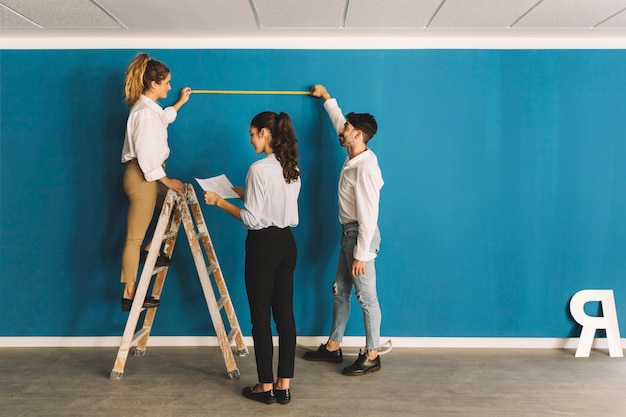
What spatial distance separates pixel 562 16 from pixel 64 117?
3.37 m

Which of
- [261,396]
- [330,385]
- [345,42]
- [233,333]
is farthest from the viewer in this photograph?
[345,42]

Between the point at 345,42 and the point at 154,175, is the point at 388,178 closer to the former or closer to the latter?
the point at 345,42

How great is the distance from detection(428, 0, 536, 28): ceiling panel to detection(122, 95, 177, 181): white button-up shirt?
1.87 meters

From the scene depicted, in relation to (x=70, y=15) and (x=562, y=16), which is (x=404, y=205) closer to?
(x=562, y=16)

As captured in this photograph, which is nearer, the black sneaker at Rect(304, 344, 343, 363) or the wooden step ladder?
the wooden step ladder

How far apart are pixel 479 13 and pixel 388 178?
1.20 m

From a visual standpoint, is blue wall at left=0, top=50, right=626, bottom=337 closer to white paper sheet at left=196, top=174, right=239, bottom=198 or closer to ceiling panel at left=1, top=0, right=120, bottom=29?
ceiling panel at left=1, top=0, right=120, bottom=29

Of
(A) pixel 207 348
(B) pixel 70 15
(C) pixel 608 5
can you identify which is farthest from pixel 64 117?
(C) pixel 608 5

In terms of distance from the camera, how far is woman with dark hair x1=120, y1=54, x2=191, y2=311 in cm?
314

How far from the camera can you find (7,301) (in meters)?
3.62

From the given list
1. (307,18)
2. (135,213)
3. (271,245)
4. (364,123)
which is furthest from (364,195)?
(135,213)

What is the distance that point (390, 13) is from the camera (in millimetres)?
3123

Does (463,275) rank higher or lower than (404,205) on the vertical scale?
lower

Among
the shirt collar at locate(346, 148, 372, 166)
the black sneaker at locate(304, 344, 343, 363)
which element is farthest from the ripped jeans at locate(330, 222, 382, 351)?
the shirt collar at locate(346, 148, 372, 166)
